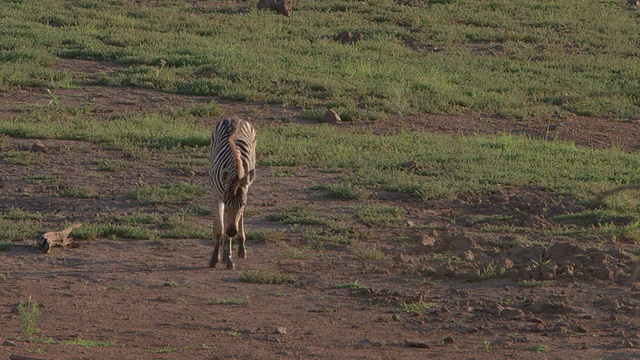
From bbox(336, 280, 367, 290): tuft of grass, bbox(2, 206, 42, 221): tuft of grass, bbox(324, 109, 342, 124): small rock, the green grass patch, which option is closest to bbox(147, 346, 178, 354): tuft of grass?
bbox(336, 280, 367, 290): tuft of grass

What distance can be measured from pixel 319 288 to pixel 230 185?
1199mm

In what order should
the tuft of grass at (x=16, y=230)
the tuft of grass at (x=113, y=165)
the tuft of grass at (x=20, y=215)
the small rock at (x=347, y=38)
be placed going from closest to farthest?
the tuft of grass at (x=16, y=230) → the tuft of grass at (x=20, y=215) → the tuft of grass at (x=113, y=165) → the small rock at (x=347, y=38)

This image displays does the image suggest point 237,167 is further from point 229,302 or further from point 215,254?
point 229,302

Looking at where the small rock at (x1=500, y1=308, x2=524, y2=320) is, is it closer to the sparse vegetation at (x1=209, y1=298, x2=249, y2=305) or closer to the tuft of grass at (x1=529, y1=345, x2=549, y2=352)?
the tuft of grass at (x1=529, y1=345, x2=549, y2=352)

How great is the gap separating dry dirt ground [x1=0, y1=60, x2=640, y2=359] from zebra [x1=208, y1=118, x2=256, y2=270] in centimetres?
26

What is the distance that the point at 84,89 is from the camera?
15492 millimetres

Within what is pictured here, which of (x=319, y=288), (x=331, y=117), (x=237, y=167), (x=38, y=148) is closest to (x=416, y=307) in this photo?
(x=319, y=288)

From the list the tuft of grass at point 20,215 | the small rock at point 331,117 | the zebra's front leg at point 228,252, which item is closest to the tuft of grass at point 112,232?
the tuft of grass at point 20,215

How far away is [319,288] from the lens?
8352 millimetres

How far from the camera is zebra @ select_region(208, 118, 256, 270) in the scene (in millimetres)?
8703

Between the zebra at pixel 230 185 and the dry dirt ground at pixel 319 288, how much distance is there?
0.26 meters

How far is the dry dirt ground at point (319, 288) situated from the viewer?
6.93 m

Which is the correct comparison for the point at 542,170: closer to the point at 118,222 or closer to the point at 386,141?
the point at 386,141

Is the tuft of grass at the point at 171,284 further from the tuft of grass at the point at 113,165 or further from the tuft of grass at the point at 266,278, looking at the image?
the tuft of grass at the point at 113,165
